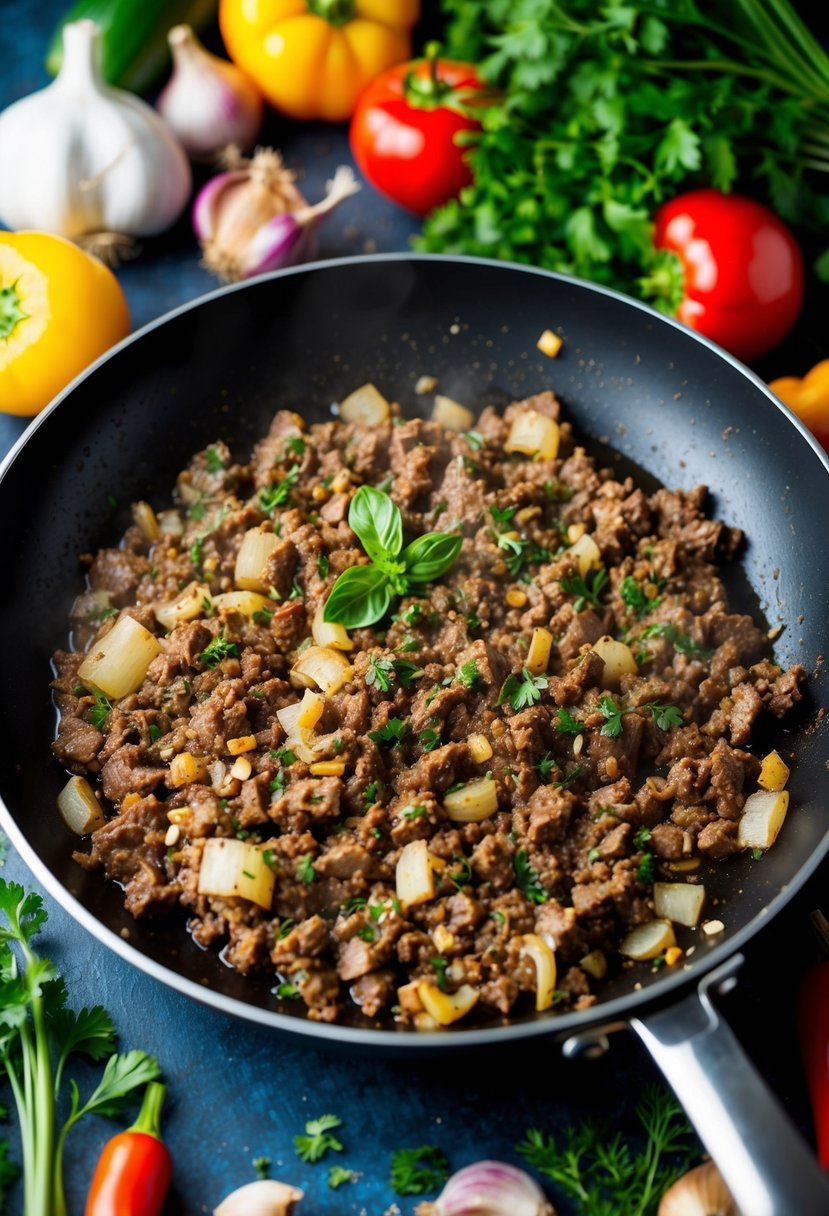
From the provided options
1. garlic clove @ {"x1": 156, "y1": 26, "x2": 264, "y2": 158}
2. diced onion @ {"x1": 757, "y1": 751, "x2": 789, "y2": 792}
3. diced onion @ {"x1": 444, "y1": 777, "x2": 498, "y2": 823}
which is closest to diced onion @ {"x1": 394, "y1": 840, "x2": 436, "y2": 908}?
diced onion @ {"x1": 444, "y1": 777, "x2": 498, "y2": 823}

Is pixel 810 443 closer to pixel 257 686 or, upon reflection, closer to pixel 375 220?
pixel 257 686

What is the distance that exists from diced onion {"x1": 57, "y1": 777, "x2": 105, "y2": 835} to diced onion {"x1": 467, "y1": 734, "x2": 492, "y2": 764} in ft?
3.55

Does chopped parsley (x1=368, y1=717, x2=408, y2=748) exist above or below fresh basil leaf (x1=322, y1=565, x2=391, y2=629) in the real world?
below

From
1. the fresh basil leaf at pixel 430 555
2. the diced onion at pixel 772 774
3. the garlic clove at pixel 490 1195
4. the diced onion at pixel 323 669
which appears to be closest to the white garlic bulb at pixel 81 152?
the fresh basil leaf at pixel 430 555

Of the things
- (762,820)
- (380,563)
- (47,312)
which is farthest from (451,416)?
(762,820)

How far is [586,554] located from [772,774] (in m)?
0.92

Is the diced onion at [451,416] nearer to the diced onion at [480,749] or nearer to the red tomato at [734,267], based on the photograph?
the red tomato at [734,267]

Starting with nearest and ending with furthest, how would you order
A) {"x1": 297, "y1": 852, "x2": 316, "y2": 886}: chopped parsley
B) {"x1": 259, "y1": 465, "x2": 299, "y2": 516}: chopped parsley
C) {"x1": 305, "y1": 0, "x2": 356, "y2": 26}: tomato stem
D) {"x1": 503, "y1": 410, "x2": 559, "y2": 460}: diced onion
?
{"x1": 297, "y1": 852, "x2": 316, "y2": 886}: chopped parsley
{"x1": 259, "y1": 465, "x2": 299, "y2": 516}: chopped parsley
{"x1": 503, "y1": 410, "x2": 559, "y2": 460}: diced onion
{"x1": 305, "y1": 0, "x2": 356, "y2": 26}: tomato stem

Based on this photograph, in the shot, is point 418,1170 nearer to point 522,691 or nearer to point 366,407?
point 522,691

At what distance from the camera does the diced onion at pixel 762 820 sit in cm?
335

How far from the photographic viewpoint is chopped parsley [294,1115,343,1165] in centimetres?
312

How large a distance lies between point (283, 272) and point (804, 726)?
236 cm

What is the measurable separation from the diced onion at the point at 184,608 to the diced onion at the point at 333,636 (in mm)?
378

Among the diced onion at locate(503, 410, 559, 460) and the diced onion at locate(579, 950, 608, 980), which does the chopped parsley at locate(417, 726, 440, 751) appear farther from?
the diced onion at locate(503, 410, 559, 460)
